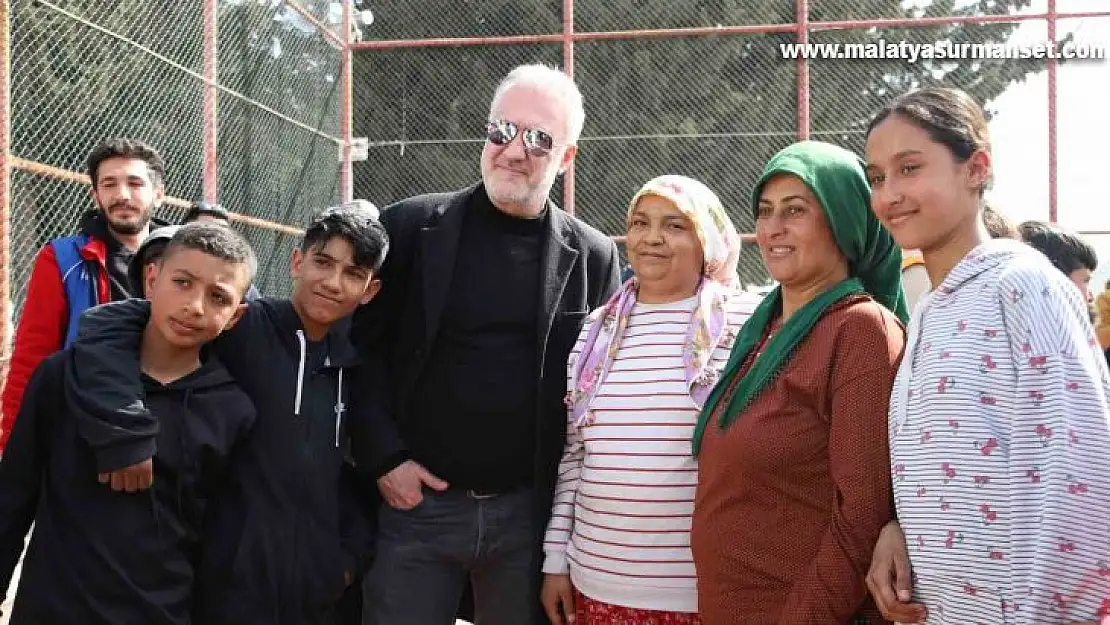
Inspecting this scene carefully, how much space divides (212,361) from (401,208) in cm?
75

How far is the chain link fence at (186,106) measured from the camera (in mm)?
6324

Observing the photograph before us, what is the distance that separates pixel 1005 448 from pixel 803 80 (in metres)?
8.07

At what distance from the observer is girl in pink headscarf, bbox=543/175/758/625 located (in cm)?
242

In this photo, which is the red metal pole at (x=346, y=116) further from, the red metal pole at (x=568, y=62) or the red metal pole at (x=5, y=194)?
the red metal pole at (x=5, y=194)

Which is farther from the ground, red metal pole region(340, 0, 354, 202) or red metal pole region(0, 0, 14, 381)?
red metal pole region(340, 0, 354, 202)

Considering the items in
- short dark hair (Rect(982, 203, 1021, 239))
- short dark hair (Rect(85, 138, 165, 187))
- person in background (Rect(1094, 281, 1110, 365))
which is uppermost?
Answer: short dark hair (Rect(85, 138, 165, 187))

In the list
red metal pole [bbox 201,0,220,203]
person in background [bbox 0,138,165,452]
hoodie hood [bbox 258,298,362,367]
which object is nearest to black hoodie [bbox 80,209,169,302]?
person in background [bbox 0,138,165,452]

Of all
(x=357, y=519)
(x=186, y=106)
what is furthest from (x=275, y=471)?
(x=186, y=106)

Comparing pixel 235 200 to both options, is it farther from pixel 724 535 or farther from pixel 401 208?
pixel 724 535

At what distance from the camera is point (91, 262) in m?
3.88

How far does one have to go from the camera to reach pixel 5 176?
5594 millimetres

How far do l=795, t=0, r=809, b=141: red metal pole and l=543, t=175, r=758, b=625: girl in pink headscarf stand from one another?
6.76 m

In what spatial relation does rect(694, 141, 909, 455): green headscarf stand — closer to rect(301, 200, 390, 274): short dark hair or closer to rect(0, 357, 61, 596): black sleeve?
rect(301, 200, 390, 274): short dark hair

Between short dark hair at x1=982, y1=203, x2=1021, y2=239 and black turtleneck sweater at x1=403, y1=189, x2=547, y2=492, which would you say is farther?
black turtleneck sweater at x1=403, y1=189, x2=547, y2=492
